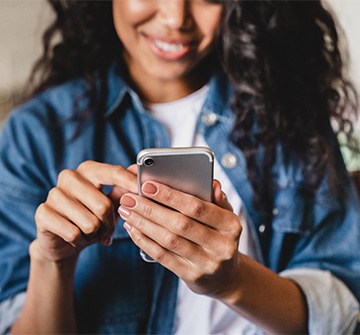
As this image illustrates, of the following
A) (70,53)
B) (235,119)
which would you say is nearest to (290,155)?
(235,119)

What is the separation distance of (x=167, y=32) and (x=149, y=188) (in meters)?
0.28

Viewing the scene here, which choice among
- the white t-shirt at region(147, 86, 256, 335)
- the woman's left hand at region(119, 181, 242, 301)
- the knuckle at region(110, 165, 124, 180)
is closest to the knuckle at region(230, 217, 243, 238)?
the woman's left hand at region(119, 181, 242, 301)

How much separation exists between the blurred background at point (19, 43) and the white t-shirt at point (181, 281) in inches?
13.6

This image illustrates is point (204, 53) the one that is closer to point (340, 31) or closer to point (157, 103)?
point (157, 103)

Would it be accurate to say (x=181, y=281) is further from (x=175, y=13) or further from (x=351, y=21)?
(x=351, y=21)

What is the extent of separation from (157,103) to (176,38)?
0.11 m

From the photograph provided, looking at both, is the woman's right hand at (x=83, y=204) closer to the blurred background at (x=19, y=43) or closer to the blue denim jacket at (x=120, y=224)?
the blue denim jacket at (x=120, y=224)

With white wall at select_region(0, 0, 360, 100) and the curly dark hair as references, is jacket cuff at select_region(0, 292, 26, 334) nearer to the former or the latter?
the curly dark hair

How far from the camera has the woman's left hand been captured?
41 centimetres

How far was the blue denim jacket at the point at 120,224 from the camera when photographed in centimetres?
65

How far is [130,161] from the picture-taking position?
2.24 feet

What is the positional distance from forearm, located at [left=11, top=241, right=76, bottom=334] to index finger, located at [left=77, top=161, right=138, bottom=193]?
0.38 ft

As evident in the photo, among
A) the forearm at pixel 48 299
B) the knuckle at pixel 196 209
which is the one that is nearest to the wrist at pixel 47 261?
the forearm at pixel 48 299

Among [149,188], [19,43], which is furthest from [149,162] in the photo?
[19,43]
